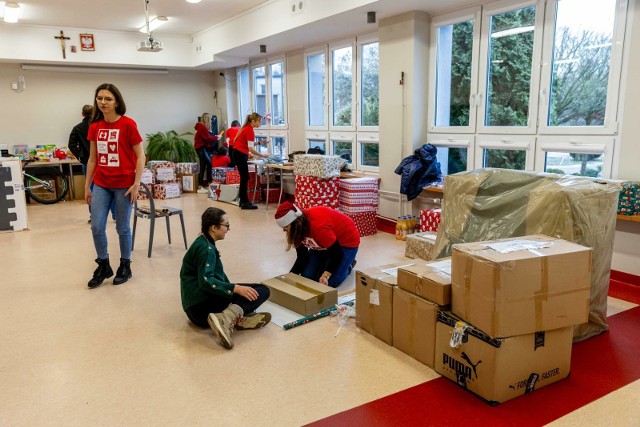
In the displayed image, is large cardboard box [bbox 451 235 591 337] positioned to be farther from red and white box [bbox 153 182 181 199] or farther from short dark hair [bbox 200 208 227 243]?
red and white box [bbox 153 182 181 199]

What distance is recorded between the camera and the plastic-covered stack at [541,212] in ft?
8.90

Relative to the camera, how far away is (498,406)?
7.27ft

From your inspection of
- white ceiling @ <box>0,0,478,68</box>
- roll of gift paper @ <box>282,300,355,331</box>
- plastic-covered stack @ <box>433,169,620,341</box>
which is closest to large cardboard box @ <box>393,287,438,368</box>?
roll of gift paper @ <box>282,300,355,331</box>

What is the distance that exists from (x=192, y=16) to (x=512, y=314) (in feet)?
22.4

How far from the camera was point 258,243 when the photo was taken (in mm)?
5223

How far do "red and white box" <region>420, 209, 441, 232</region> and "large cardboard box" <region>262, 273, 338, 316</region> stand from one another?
1775 millimetres

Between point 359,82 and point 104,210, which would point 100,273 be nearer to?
point 104,210

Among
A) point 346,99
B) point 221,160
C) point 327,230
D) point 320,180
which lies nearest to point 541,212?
point 327,230

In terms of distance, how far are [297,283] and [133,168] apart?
1535 millimetres

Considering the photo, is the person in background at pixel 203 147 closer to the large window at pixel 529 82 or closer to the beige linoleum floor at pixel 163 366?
the large window at pixel 529 82

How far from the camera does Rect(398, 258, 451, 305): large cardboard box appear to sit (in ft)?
7.95

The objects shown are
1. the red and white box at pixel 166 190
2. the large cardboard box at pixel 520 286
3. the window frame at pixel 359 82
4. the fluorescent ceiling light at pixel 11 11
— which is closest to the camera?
the large cardboard box at pixel 520 286

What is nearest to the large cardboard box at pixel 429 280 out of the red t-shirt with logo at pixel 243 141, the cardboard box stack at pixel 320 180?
the cardboard box stack at pixel 320 180

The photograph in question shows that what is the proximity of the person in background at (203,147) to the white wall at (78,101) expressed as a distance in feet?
3.31
